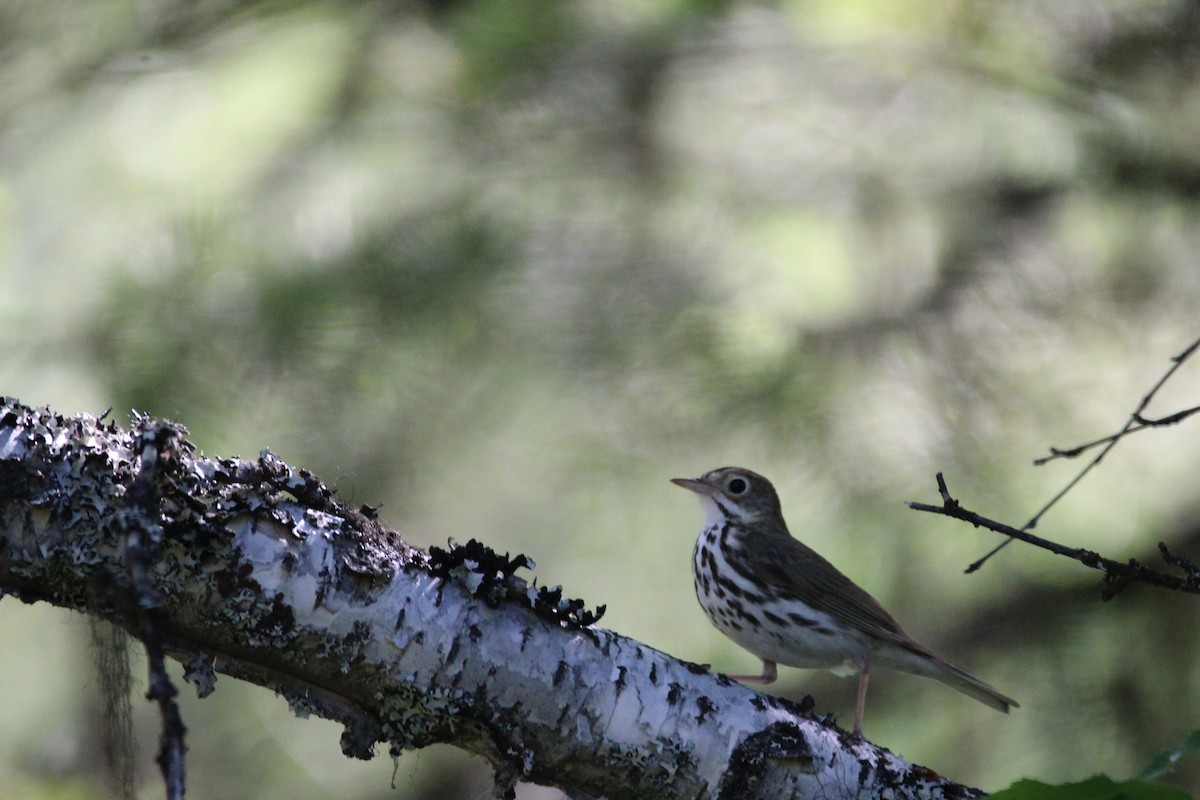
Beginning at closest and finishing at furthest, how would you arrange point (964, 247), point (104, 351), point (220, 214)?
point (104, 351) < point (220, 214) < point (964, 247)

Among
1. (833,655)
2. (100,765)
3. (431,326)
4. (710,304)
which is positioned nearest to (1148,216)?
(710,304)

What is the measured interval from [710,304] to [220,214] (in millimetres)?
1299

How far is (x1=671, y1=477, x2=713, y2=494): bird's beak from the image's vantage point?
3.12 meters

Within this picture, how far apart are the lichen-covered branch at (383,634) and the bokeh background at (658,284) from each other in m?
1.12

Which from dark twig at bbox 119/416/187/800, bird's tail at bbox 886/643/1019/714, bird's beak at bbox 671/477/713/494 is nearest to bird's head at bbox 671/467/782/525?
bird's beak at bbox 671/477/713/494

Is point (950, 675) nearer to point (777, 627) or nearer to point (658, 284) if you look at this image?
point (777, 627)

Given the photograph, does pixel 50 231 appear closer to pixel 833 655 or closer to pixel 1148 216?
pixel 833 655

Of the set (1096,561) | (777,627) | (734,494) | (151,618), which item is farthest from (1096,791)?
(734,494)

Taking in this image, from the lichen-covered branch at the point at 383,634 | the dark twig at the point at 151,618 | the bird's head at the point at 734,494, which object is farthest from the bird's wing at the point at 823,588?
the dark twig at the point at 151,618

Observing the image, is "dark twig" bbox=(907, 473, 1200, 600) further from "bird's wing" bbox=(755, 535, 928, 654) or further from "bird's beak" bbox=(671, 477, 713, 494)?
"bird's beak" bbox=(671, 477, 713, 494)

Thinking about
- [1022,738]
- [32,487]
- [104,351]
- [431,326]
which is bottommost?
[32,487]

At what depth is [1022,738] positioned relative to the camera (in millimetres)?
3191

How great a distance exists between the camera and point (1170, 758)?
1.26m

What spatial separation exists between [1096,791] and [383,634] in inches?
41.5
